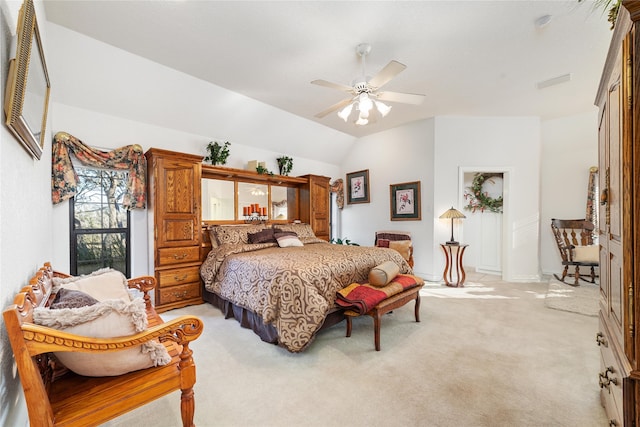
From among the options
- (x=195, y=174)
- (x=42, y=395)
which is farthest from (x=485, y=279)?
(x=42, y=395)

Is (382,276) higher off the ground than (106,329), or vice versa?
(106,329)

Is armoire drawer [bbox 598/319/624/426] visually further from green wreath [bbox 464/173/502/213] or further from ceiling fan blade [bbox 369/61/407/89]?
green wreath [bbox 464/173/502/213]

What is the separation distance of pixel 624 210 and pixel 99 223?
474cm

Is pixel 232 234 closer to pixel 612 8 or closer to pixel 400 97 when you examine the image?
pixel 400 97

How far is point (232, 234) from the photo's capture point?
12.7 ft

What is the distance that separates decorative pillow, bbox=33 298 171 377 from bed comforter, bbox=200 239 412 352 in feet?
3.83

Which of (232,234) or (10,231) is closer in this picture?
(10,231)

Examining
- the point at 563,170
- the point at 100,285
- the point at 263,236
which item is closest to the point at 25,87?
the point at 100,285

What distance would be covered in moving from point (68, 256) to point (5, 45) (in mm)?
2967

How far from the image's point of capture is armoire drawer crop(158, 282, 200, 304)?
337cm

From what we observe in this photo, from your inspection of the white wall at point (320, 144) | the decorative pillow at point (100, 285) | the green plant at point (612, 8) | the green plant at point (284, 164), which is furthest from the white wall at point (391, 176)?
the decorative pillow at point (100, 285)

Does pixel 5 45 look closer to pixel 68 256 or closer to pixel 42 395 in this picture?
pixel 42 395

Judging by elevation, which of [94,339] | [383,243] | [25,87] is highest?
[25,87]

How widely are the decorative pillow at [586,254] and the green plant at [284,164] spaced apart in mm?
5389
